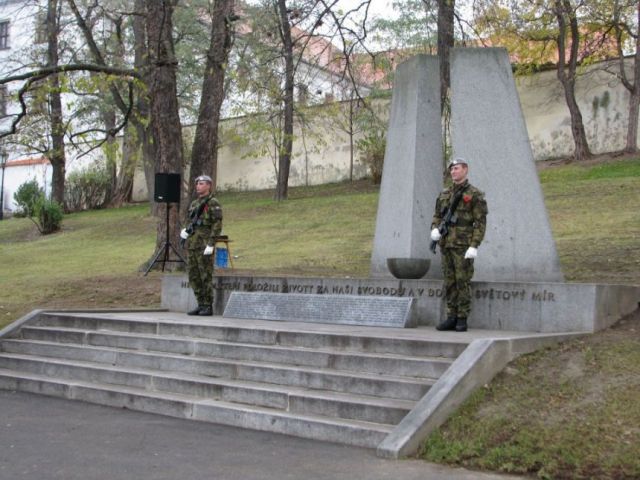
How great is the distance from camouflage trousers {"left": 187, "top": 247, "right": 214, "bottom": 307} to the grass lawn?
10.1 ft

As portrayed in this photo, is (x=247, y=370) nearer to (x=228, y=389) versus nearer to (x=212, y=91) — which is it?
(x=228, y=389)

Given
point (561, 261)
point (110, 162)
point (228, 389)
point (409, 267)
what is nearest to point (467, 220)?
point (409, 267)

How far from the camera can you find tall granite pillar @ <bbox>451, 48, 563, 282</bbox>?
10.8 m

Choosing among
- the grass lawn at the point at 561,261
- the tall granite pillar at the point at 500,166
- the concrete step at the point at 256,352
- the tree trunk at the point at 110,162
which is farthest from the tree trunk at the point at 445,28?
the tree trunk at the point at 110,162

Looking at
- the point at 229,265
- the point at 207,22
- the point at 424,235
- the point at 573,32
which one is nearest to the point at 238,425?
the point at 424,235

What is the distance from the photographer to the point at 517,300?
959 cm

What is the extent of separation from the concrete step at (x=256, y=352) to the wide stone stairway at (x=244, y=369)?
12 mm

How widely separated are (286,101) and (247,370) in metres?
12.2

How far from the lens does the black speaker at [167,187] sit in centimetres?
1606

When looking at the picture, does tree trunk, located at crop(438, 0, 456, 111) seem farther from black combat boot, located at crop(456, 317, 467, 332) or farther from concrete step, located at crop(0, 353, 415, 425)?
concrete step, located at crop(0, 353, 415, 425)

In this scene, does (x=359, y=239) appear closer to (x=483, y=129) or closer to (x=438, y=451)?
(x=483, y=129)

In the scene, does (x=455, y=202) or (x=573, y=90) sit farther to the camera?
(x=573, y=90)

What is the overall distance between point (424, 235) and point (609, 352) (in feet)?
13.1

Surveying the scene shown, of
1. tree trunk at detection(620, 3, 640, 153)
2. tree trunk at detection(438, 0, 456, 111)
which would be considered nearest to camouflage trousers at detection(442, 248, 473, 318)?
tree trunk at detection(438, 0, 456, 111)
